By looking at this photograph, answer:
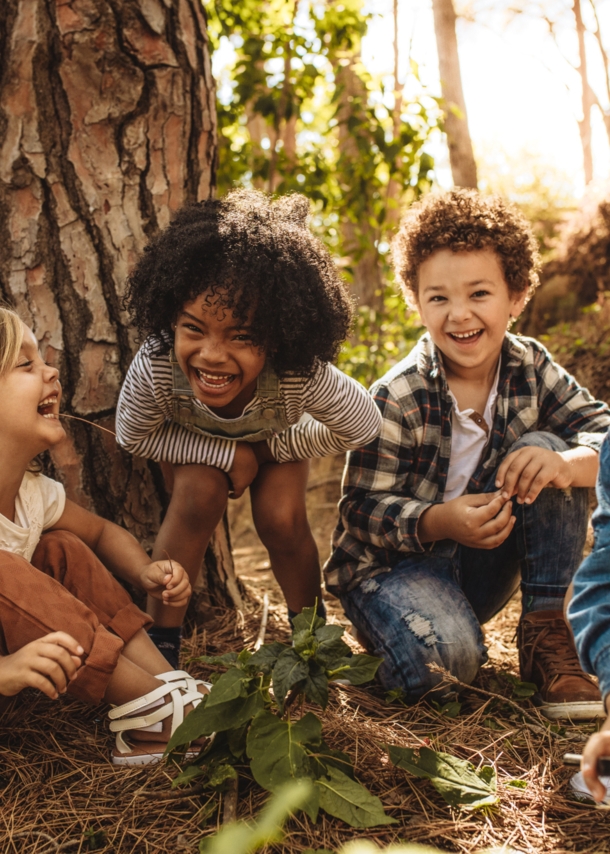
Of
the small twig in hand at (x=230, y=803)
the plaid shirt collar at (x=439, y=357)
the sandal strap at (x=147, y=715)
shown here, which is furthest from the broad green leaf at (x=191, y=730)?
the plaid shirt collar at (x=439, y=357)

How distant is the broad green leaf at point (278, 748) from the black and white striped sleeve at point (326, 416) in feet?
2.86

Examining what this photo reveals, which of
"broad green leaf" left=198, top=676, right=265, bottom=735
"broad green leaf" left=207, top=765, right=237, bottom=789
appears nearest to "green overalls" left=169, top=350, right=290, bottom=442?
"broad green leaf" left=198, top=676, right=265, bottom=735

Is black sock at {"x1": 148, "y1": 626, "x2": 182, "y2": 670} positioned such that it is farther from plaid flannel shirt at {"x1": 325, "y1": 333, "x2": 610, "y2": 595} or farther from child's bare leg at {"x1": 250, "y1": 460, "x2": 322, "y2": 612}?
plaid flannel shirt at {"x1": 325, "y1": 333, "x2": 610, "y2": 595}

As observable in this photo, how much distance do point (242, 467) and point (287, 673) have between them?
81cm

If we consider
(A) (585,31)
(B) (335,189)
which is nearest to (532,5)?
(A) (585,31)

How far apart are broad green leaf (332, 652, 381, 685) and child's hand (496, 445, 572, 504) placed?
2.22 ft

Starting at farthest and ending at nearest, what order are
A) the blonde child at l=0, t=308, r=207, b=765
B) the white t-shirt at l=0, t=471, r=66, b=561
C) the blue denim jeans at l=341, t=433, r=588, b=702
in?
the blue denim jeans at l=341, t=433, r=588, b=702
the white t-shirt at l=0, t=471, r=66, b=561
the blonde child at l=0, t=308, r=207, b=765

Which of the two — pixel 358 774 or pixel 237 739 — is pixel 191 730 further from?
pixel 358 774

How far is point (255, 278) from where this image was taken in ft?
5.91

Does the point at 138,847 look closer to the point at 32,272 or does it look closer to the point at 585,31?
the point at 32,272

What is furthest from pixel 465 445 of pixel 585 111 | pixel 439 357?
pixel 585 111

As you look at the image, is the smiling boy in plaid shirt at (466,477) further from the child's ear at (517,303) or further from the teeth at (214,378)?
the teeth at (214,378)

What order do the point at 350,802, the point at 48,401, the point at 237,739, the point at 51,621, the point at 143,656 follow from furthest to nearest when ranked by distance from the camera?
the point at 48,401
the point at 143,656
the point at 51,621
the point at 237,739
the point at 350,802

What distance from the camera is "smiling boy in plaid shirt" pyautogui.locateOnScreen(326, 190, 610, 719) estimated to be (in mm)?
1970
